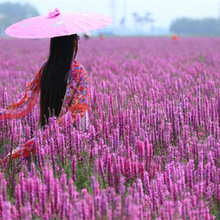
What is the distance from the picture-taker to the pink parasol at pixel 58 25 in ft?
10.4

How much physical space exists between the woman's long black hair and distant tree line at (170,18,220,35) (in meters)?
140

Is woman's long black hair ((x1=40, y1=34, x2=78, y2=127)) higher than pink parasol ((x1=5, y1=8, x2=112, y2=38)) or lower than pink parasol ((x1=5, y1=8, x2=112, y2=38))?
lower

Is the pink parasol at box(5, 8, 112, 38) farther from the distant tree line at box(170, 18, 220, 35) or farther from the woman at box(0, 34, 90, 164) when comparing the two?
the distant tree line at box(170, 18, 220, 35)

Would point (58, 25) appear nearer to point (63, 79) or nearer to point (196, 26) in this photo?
point (63, 79)

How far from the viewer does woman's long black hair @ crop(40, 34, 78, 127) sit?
3.39m

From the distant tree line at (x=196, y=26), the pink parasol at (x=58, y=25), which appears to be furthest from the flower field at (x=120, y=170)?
the distant tree line at (x=196, y=26)

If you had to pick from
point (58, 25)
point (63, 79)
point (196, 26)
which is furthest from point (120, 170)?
point (196, 26)

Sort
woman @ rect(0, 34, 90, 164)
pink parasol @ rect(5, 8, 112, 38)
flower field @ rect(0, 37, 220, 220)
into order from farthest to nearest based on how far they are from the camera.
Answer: woman @ rect(0, 34, 90, 164) → pink parasol @ rect(5, 8, 112, 38) → flower field @ rect(0, 37, 220, 220)

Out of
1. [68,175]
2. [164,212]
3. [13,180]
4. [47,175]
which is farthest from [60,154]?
[164,212]

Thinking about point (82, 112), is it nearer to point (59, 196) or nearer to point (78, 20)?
point (78, 20)

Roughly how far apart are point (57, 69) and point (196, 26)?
148645mm

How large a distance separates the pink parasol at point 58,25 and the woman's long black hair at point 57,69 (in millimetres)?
161

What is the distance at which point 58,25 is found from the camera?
10.6ft

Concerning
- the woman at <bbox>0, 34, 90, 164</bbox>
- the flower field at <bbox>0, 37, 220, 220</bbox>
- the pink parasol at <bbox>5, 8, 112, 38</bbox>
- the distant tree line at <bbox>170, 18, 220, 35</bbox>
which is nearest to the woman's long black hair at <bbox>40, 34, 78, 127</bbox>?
the woman at <bbox>0, 34, 90, 164</bbox>
